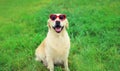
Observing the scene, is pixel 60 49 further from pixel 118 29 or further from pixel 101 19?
pixel 101 19

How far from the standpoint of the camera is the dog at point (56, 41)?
14.4 feet

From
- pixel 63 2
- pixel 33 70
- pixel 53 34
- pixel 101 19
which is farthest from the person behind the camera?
pixel 63 2

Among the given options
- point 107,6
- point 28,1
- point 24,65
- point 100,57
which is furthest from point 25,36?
point 28,1

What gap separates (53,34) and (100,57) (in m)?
1.28

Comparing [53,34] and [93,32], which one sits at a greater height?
[53,34]

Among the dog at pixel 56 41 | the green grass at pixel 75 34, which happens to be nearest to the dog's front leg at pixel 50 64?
the dog at pixel 56 41

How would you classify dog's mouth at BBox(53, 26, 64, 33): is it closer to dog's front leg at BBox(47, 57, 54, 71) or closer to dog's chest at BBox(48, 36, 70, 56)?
dog's chest at BBox(48, 36, 70, 56)

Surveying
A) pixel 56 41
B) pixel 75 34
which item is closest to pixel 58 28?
pixel 56 41

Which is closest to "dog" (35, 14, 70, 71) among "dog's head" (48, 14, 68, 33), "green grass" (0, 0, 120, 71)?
"dog's head" (48, 14, 68, 33)

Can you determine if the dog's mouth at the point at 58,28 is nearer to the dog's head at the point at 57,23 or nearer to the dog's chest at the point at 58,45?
the dog's head at the point at 57,23

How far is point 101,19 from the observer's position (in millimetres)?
7367

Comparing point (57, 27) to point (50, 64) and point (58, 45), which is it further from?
point (50, 64)

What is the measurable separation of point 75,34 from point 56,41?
80.0 inches

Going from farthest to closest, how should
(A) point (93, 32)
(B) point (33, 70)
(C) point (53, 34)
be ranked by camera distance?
(A) point (93, 32), (B) point (33, 70), (C) point (53, 34)
